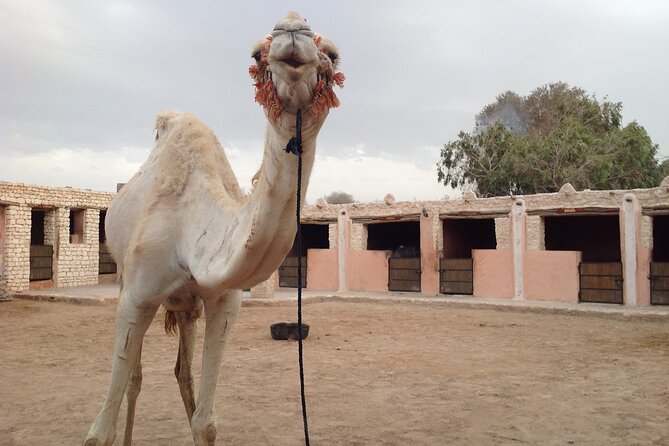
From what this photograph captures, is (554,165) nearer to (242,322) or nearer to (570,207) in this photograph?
(570,207)

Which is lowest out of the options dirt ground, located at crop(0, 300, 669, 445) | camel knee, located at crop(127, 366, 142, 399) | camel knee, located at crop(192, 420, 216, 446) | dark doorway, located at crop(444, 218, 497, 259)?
dirt ground, located at crop(0, 300, 669, 445)

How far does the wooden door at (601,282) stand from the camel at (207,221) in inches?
506

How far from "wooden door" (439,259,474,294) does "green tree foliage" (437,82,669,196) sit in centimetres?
1294

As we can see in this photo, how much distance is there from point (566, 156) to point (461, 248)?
34.6 ft

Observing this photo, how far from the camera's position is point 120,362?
3480 millimetres

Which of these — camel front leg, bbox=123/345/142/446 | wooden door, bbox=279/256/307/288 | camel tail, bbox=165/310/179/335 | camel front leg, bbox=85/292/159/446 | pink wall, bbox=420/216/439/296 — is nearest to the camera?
camel front leg, bbox=85/292/159/446

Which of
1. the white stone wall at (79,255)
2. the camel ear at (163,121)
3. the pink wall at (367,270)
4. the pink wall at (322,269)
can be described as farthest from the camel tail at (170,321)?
the white stone wall at (79,255)

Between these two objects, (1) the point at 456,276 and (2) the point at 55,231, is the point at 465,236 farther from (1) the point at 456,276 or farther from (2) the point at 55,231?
(2) the point at 55,231

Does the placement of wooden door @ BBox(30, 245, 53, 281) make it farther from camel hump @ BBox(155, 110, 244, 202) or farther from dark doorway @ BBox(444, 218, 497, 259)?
camel hump @ BBox(155, 110, 244, 202)

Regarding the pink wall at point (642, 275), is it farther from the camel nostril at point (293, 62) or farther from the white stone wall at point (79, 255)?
the white stone wall at point (79, 255)

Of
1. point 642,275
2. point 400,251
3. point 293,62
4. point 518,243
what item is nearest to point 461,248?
point 400,251

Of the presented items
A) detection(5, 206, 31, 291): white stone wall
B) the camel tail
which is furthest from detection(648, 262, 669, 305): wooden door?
detection(5, 206, 31, 291): white stone wall

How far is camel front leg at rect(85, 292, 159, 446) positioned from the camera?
3.47 metres

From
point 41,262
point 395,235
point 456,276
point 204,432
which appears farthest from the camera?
point 395,235
